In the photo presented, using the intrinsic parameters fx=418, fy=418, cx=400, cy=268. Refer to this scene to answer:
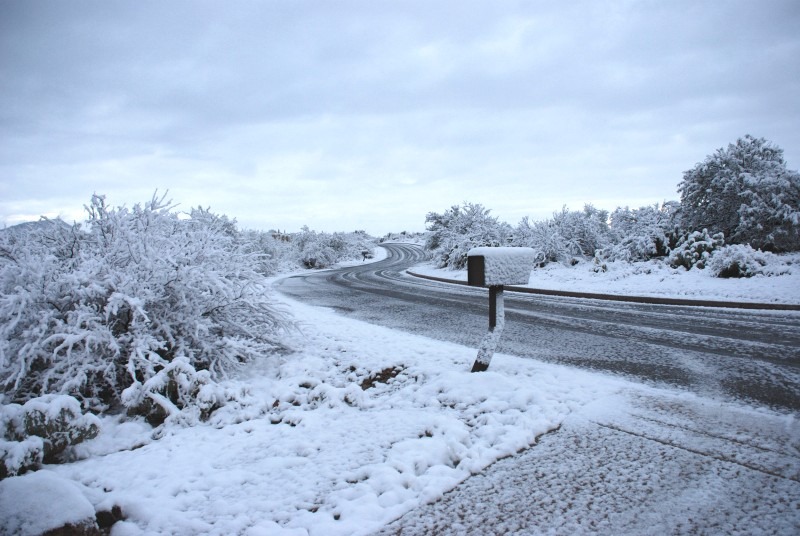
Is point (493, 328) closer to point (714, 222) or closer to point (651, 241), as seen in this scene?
point (651, 241)

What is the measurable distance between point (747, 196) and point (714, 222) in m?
1.60

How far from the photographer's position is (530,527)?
196 cm

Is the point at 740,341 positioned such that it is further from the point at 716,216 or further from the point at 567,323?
the point at 716,216

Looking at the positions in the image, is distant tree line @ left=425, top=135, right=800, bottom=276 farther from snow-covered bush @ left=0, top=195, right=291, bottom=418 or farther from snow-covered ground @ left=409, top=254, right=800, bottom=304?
snow-covered bush @ left=0, top=195, right=291, bottom=418

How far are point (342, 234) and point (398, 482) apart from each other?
42203mm

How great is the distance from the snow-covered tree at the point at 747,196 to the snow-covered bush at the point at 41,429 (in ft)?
58.7

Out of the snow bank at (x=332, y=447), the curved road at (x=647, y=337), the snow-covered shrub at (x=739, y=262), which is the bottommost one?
the snow bank at (x=332, y=447)

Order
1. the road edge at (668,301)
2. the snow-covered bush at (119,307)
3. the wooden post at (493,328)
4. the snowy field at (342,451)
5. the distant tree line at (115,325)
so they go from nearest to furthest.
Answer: the snowy field at (342,451) < the distant tree line at (115,325) < the snow-covered bush at (119,307) < the wooden post at (493,328) < the road edge at (668,301)

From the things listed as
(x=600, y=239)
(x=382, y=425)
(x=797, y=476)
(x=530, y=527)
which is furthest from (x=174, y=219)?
(x=600, y=239)

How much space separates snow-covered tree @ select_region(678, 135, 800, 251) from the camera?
45.1ft

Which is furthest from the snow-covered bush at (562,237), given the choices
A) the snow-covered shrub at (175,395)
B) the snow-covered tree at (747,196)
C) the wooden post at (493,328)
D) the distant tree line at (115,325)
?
the snow-covered shrub at (175,395)

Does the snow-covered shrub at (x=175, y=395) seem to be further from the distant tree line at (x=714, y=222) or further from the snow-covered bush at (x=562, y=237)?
the snow-covered bush at (x=562, y=237)

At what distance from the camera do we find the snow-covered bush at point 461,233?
939 inches

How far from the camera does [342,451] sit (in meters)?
2.86
